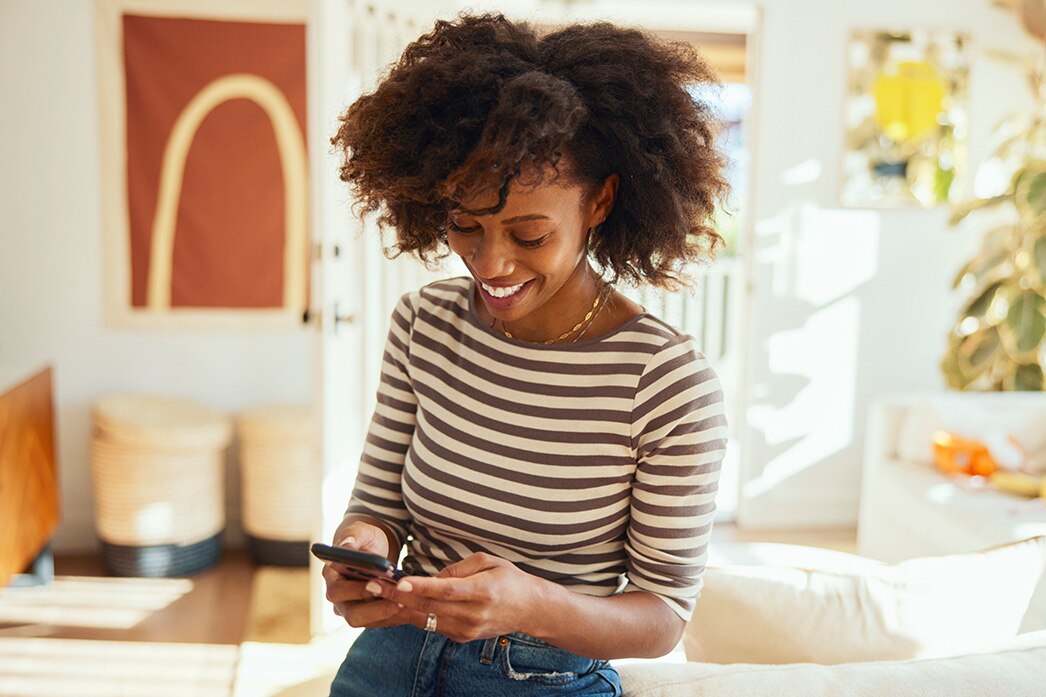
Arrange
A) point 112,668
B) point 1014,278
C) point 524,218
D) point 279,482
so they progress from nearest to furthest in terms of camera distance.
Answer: point 524,218, point 112,668, point 279,482, point 1014,278

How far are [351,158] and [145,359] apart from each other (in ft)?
9.12

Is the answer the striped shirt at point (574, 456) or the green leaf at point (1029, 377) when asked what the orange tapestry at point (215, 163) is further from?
the green leaf at point (1029, 377)

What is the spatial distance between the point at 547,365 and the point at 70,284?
2961 mm

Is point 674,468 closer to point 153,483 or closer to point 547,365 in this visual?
point 547,365

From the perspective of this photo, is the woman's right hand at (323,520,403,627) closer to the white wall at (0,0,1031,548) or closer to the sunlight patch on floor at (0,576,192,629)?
the sunlight patch on floor at (0,576,192,629)

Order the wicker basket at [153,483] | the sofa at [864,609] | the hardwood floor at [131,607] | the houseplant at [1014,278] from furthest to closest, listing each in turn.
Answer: the houseplant at [1014,278] → the wicker basket at [153,483] → the hardwood floor at [131,607] → the sofa at [864,609]

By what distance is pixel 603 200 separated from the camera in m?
1.18

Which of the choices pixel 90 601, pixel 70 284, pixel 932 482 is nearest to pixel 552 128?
pixel 932 482

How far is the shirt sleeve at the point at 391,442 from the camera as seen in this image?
129 cm

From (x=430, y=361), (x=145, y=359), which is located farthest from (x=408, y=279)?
(x=430, y=361)

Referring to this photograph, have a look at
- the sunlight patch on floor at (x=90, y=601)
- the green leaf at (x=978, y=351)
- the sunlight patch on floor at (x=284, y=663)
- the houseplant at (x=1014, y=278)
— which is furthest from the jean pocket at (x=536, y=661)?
the green leaf at (x=978, y=351)

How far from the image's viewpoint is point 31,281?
3.52 metres

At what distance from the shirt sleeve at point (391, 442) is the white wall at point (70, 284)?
2.51 m

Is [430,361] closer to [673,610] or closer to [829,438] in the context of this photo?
[673,610]
